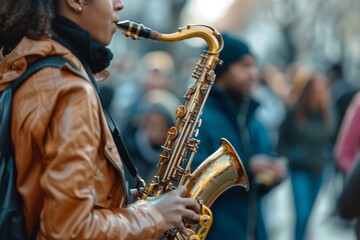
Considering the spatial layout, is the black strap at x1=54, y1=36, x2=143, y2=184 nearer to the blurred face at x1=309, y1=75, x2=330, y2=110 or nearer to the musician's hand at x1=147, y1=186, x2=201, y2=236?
the musician's hand at x1=147, y1=186, x2=201, y2=236

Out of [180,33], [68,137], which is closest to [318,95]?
[180,33]

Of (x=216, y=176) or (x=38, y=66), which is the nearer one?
(x=38, y=66)

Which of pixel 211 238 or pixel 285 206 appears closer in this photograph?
pixel 211 238

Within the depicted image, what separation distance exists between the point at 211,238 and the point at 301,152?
473 cm

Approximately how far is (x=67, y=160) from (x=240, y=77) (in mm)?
3758

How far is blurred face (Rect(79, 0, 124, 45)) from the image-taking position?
13.2ft

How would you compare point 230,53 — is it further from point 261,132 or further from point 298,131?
point 298,131

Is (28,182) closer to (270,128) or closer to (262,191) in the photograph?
(262,191)

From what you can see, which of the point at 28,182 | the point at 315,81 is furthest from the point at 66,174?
the point at 315,81

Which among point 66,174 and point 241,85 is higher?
point 66,174

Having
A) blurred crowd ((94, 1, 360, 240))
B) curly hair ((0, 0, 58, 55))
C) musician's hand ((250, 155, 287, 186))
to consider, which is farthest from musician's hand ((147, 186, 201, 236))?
musician's hand ((250, 155, 287, 186))

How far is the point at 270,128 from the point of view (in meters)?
15.9

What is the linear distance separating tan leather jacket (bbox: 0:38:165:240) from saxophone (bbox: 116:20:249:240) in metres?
0.50

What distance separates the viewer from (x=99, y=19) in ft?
13.3
